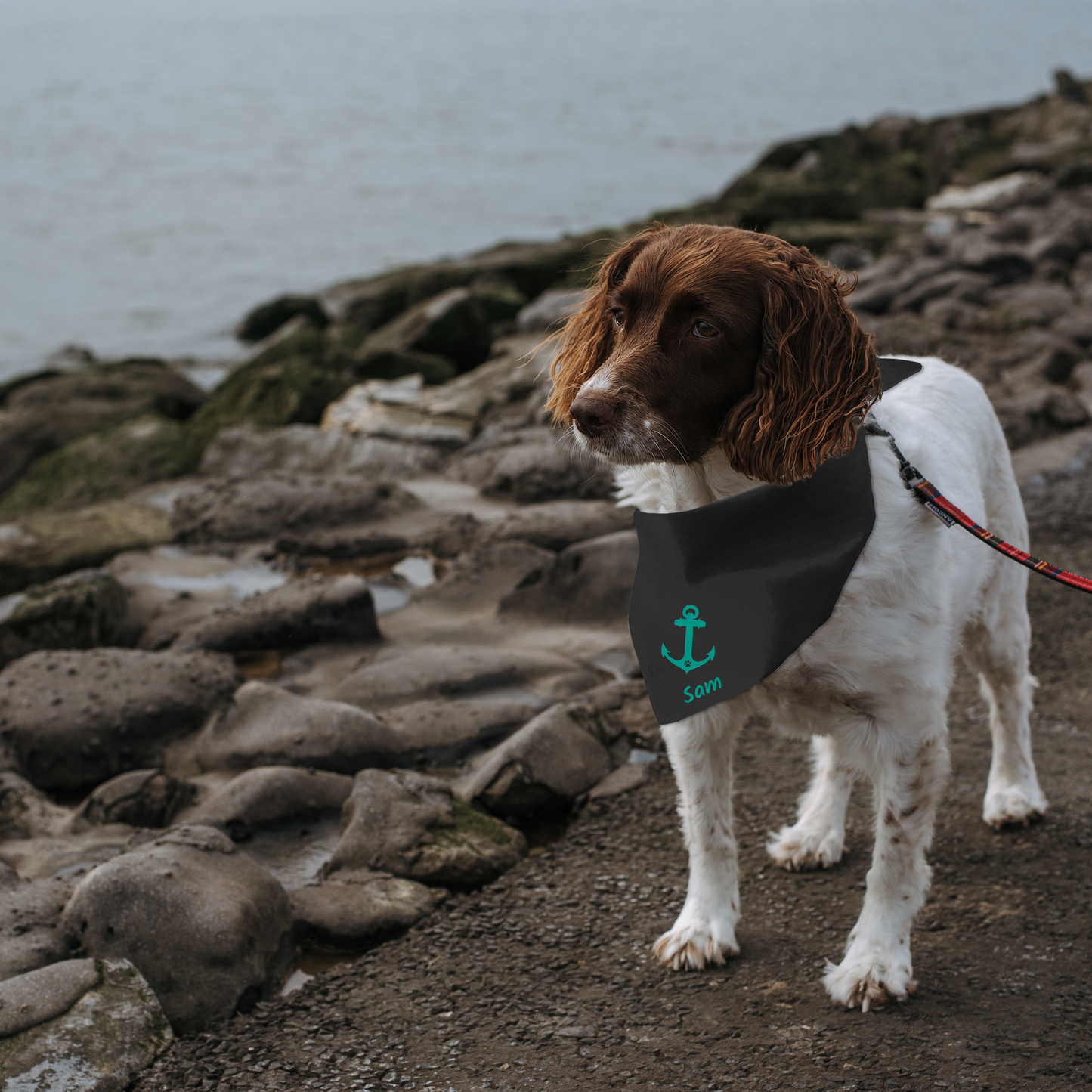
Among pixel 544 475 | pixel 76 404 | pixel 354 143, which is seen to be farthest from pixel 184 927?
pixel 354 143

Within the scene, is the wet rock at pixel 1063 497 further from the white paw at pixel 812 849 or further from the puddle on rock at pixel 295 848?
the puddle on rock at pixel 295 848

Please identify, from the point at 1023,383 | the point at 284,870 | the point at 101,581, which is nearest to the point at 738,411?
the point at 284,870

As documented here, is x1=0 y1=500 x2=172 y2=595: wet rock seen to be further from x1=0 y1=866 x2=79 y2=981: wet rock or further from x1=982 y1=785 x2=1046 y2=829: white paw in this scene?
x1=982 y1=785 x2=1046 y2=829: white paw

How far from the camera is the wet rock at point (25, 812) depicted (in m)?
4.60

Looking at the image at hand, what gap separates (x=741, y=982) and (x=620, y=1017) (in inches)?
15.2

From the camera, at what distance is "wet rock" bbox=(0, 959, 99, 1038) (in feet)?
10.3

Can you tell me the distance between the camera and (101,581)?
257 inches

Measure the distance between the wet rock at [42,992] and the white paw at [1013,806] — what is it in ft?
9.96

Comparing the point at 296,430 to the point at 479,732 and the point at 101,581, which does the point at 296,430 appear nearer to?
the point at 101,581

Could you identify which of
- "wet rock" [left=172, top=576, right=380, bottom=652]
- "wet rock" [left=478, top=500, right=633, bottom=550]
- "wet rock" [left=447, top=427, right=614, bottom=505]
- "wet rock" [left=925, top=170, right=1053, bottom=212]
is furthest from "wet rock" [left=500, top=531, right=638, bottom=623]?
"wet rock" [left=925, top=170, right=1053, bottom=212]

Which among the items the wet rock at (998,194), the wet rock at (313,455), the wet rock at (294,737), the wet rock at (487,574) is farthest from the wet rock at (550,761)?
the wet rock at (998,194)

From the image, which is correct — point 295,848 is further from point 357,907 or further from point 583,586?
point 583,586

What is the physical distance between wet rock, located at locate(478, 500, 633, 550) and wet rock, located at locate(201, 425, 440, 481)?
8.65 ft

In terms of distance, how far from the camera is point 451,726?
498cm
